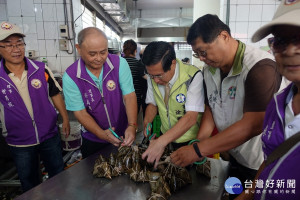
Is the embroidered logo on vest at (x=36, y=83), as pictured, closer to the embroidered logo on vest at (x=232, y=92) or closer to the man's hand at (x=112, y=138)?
the man's hand at (x=112, y=138)

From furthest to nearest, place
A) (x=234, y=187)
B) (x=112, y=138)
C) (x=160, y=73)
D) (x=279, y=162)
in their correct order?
(x=112, y=138)
(x=160, y=73)
(x=234, y=187)
(x=279, y=162)

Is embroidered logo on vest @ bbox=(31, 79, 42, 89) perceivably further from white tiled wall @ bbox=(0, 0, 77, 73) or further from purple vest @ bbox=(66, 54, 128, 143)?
white tiled wall @ bbox=(0, 0, 77, 73)

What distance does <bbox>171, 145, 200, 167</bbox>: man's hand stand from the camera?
128 cm

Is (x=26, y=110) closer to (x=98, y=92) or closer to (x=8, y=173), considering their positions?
(x=98, y=92)

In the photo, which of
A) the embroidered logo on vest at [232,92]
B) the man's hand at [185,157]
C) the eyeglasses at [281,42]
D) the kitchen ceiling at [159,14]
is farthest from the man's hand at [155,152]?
the kitchen ceiling at [159,14]

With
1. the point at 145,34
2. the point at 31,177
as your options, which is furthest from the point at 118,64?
the point at 145,34

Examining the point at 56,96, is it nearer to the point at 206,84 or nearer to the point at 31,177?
the point at 31,177

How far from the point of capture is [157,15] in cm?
933

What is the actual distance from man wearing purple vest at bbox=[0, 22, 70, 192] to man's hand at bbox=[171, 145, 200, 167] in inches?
60.3

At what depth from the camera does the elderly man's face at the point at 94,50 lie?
5.49 ft

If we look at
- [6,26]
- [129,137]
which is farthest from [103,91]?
[6,26]

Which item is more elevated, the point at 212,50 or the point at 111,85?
the point at 212,50

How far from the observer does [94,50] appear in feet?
5.55

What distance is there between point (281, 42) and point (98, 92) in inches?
58.6
